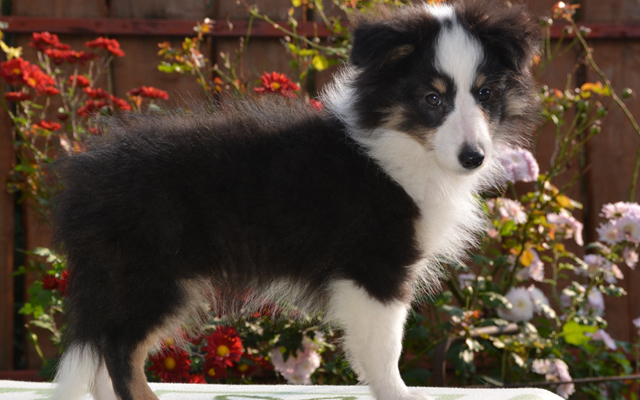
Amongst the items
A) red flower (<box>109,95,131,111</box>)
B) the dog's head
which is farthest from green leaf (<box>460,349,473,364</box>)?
red flower (<box>109,95,131,111</box>)


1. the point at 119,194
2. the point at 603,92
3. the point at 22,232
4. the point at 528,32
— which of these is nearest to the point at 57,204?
the point at 119,194

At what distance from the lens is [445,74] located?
7.98ft

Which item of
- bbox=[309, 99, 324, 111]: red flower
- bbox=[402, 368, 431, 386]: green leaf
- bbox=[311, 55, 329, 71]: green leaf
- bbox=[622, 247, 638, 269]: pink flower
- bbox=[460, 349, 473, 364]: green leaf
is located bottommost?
bbox=[402, 368, 431, 386]: green leaf

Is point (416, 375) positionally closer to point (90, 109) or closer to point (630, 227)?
point (630, 227)

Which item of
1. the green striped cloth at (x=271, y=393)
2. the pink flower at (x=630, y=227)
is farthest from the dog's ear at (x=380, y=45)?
the pink flower at (x=630, y=227)

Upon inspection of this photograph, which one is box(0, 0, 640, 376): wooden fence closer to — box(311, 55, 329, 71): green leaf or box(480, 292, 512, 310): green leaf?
box(311, 55, 329, 71): green leaf

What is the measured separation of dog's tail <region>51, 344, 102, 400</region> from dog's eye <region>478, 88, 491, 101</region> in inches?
62.4

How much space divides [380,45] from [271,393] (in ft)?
5.12

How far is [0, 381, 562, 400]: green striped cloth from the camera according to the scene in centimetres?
282

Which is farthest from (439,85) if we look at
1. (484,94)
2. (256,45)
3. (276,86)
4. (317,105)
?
(256,45)

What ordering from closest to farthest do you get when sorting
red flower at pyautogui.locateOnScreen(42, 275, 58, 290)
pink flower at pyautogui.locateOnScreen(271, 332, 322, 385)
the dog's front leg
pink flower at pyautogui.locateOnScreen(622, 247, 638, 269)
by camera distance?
the dog's front leg, red flower at pyautogui.locateOnScreen(42, 275, 58, 290), pink flower at pyautogui.locateOnScreen(271, 332, 322, 385), pink flower at pyautogui.locateOnScreen(622, 247, 638, 269)

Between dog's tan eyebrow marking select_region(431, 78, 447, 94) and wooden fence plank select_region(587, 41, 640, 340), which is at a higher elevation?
dog's tan eyebrow marking select_region(431, 78, 447, 94)

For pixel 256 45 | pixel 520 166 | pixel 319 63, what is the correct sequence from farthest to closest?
pixel 256 45, pixel 319 63, pixel 520 166

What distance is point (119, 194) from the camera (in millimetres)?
2361
